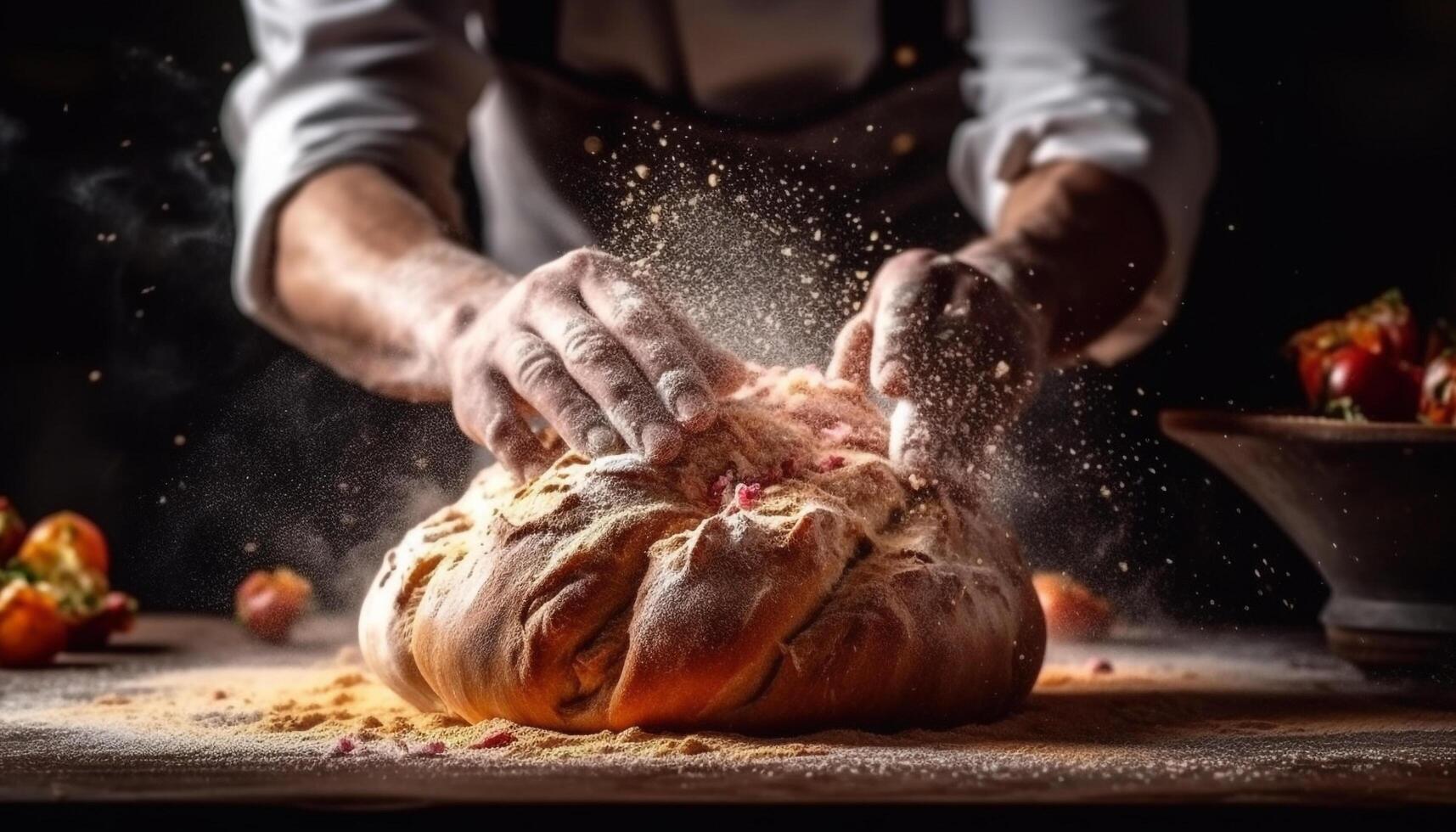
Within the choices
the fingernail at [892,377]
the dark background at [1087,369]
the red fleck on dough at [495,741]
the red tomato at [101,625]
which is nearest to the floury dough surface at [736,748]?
the red fleck on dough at [495,741]

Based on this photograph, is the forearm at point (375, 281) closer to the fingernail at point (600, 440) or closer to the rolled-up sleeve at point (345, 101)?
the rolled-up sleeve at point (345, 101)

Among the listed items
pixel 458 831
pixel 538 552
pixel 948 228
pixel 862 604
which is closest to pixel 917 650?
pixel 862 604

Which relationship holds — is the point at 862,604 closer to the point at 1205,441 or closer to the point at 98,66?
the point at 1205,441

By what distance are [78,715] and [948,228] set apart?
187cm

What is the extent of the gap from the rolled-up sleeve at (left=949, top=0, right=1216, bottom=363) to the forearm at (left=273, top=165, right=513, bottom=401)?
1.08 meters

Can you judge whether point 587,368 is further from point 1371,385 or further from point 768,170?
point 1371,385

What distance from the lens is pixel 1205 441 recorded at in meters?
2.26

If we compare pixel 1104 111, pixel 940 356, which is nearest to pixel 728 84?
pixel 1104 111

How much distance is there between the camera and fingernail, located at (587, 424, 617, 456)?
1749 mm

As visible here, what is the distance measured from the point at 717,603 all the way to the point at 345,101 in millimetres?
1475

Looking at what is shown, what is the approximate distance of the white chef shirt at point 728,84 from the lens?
270 centimetres

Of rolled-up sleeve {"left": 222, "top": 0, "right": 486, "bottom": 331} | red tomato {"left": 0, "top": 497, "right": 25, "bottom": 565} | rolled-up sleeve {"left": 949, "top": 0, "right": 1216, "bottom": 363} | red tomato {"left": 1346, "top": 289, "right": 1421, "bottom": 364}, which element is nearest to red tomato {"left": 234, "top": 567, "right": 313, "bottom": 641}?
red tomato {"left": 0, "top": 497, "right": 25, "bottom": 565}

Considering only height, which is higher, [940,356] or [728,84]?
[728,84]

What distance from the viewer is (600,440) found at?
5.74 feet
